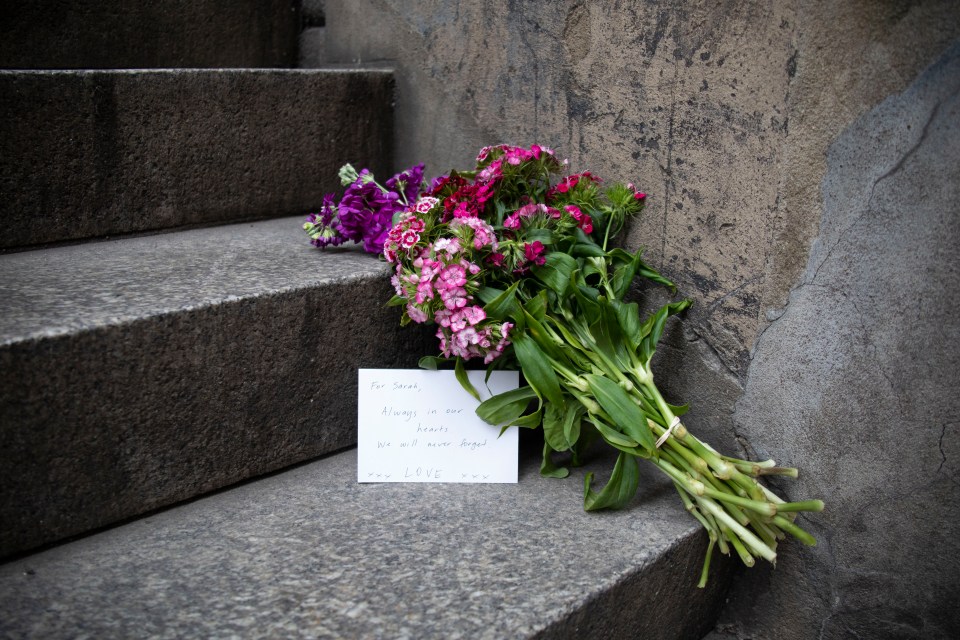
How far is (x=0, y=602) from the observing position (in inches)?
38.9

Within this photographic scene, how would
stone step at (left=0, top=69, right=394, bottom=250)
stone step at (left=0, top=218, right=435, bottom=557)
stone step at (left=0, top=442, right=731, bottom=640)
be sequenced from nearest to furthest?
stone step at (left=0, top=442, right=731, bottom=640) < stone step at (left=0, top=218, right=435, bottom=557) < stone step at (left=0, top=69, right=394, bottom=250)

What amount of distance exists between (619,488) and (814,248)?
48 centimetres

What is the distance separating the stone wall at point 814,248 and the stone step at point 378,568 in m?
0.22

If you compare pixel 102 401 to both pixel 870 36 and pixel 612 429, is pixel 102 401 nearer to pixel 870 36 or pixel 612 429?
pixel 612 429

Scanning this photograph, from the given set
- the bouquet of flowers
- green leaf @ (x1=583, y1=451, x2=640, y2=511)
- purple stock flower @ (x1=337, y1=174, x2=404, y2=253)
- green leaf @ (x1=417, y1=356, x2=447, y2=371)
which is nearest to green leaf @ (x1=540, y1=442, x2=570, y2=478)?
the bouquet of flowers

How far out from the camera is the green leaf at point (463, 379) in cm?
130

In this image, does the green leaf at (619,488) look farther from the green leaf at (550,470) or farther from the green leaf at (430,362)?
the green leaf at (430,362)

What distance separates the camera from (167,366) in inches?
46.4

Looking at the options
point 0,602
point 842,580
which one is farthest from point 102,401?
point 842,580

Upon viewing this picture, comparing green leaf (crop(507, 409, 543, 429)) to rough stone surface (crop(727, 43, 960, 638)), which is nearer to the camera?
rough stone surface (crop(727, 43, 960, 638))

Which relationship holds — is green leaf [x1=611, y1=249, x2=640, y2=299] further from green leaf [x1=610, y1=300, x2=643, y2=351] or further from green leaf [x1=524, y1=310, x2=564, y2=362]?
green leaf [x1=524, y1=310, x2=564, y2=362]

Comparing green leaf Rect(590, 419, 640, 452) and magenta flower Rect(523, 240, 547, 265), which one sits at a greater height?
magenta flower Rect(523, 240, 547, 265)

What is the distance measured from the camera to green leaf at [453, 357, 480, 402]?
1.30 metres

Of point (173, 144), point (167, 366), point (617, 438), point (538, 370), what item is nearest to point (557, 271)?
point (538, 370)
